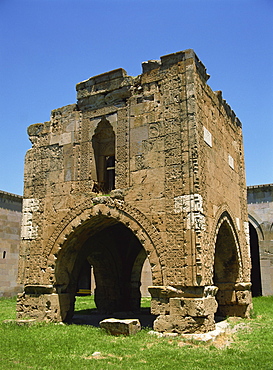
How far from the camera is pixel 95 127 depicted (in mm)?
10719

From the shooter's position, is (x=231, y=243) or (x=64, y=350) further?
(x=231, y=243)

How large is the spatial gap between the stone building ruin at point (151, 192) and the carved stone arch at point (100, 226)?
3 centimetres

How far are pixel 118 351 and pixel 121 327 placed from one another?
132 centimetres

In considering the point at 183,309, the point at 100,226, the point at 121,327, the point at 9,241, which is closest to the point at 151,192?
the point at 100,226

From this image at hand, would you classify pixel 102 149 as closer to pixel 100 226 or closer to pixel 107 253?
pixel 100 226

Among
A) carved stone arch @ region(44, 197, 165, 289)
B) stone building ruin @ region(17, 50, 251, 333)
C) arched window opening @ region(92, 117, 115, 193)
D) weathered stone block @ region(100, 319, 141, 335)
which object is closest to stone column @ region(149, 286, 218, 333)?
stone building ruin @ region(17, 50, 251, 333)

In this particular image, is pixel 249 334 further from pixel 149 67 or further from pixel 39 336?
pixel 149 67

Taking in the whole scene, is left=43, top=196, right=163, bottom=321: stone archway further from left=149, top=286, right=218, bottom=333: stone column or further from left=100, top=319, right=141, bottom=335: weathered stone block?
left=100, top=319, right=141, bottom=335: weathered stone block

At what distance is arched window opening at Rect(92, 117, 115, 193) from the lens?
10773mm

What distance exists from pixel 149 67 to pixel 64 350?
7.03 meters

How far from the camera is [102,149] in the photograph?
11.0 meters

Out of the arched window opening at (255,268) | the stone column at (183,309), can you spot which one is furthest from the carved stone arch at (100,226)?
the arched window opening at (255,268)

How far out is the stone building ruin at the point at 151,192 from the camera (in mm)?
8672

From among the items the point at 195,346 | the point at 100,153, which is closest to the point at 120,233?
the point at 100,153
